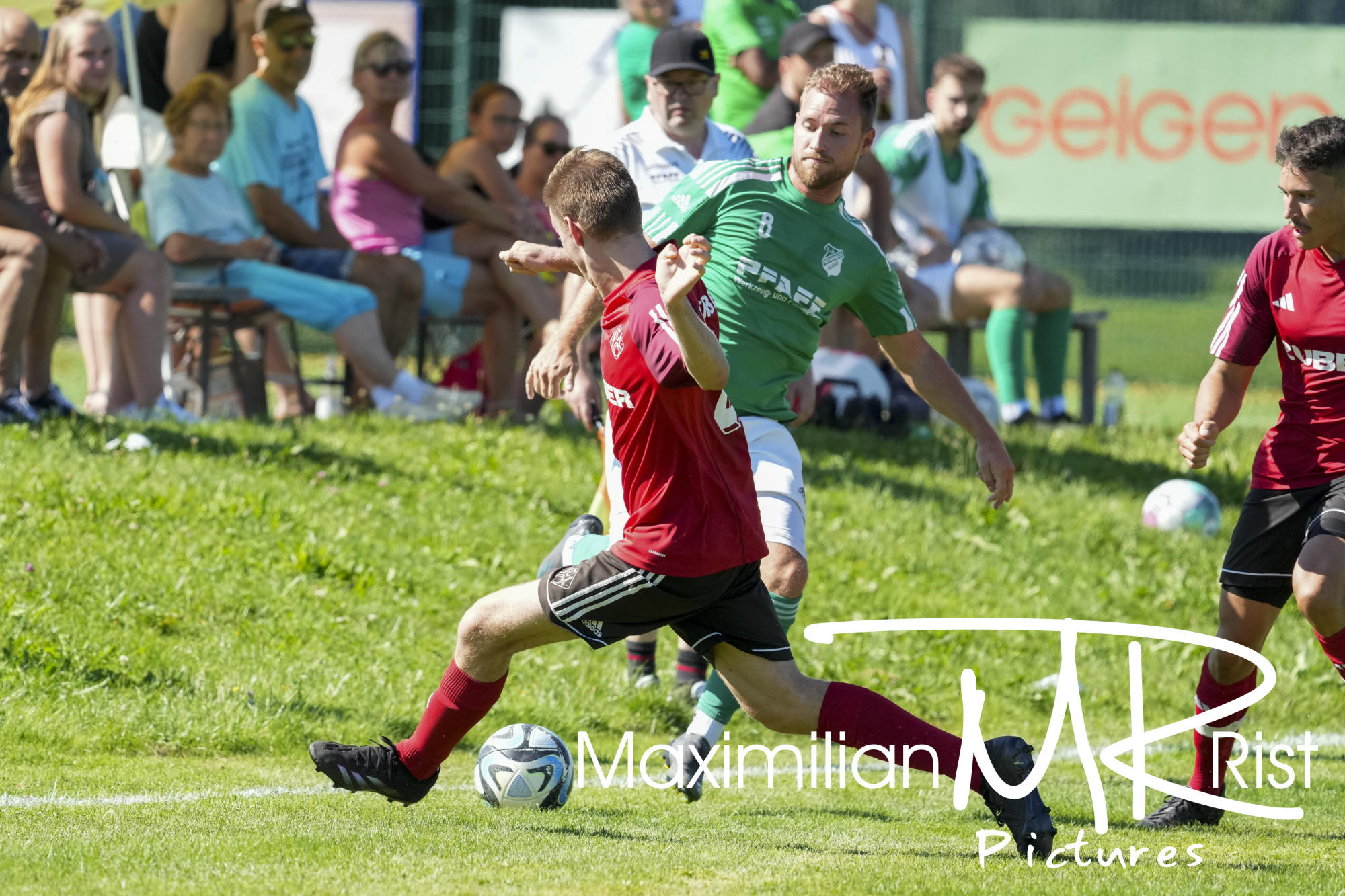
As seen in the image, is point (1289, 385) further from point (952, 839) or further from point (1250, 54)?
point (1250, 54)

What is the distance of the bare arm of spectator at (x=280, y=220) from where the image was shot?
419 inches

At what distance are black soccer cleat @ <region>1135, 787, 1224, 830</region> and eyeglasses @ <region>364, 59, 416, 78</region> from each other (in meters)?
7.26

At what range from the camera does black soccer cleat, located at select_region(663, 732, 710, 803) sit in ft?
18.9

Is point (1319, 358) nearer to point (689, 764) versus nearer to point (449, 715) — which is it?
point (689, 764)

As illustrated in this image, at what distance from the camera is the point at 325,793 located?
18.5 feet

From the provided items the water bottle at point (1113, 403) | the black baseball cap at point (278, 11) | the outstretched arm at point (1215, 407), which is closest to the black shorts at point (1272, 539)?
the outstretched arm at point (1215, 407)

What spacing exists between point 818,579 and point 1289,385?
3.45 m

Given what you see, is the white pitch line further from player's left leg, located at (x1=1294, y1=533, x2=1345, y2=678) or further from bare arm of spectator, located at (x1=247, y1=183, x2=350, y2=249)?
bare arm of spectator, located at (x1=247, y1=183, x2=350, y2=249)

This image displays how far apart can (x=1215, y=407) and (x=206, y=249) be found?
6480 millimetres

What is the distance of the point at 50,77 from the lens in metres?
9.45

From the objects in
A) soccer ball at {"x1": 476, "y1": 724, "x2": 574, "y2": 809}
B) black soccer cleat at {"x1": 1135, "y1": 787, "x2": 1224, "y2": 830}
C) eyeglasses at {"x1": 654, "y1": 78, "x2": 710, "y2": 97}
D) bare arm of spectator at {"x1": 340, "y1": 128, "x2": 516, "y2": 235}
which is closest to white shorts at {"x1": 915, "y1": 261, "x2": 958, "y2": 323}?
bare arm of spectator at {"x1": 340, "y1": 128, "x2": 516, "y2": 235}

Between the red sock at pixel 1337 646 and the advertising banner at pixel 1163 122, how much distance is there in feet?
43.3

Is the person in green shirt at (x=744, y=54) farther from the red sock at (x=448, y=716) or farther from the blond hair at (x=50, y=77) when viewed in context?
the red sock at (x=448, y=716)

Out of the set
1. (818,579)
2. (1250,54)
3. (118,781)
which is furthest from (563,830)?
(1250,54)
